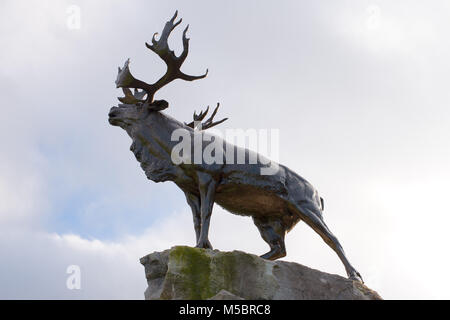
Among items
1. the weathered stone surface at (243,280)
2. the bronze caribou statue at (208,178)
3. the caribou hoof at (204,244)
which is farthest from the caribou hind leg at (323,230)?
the caribou hoof at (204,244)

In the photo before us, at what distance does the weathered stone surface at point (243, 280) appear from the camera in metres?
7.58

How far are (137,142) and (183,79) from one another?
4.10ft

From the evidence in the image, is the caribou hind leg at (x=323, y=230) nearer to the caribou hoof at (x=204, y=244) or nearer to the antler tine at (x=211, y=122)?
the caribou hoof at (x=204, y=244)

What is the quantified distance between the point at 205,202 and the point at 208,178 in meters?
0.35

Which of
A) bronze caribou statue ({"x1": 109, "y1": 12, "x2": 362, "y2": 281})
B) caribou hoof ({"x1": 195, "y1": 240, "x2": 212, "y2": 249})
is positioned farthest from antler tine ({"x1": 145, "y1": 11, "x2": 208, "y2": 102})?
caribou hoof ({"x1": 195, "y1": 240, "x2": 212, "y2": 249})

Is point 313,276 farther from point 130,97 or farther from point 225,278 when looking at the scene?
point 130,97

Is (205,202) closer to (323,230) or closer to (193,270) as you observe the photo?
(193,270)

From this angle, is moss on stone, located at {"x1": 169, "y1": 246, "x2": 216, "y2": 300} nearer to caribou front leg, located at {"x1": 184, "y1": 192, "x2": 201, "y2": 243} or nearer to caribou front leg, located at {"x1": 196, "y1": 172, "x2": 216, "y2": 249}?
caribou front leg, located at {"x1": 196, "y1": 172, "x2": 216, "y2": 249}

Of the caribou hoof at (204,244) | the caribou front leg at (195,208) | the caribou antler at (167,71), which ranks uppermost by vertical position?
the caribou antler at (167,71)

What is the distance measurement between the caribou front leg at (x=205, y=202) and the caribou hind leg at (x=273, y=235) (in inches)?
46.7

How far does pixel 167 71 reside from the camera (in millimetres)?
9461

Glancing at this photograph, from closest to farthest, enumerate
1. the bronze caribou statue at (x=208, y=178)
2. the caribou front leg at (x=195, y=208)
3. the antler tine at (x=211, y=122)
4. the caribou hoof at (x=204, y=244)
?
1. the caribou hoof at (x=204, y=244)
2. the bronze caribou statue at (x=208, y=178)
3. the caribou front leg at (x=195, y=208)
4. the antler tine at (x=211, y=122)
